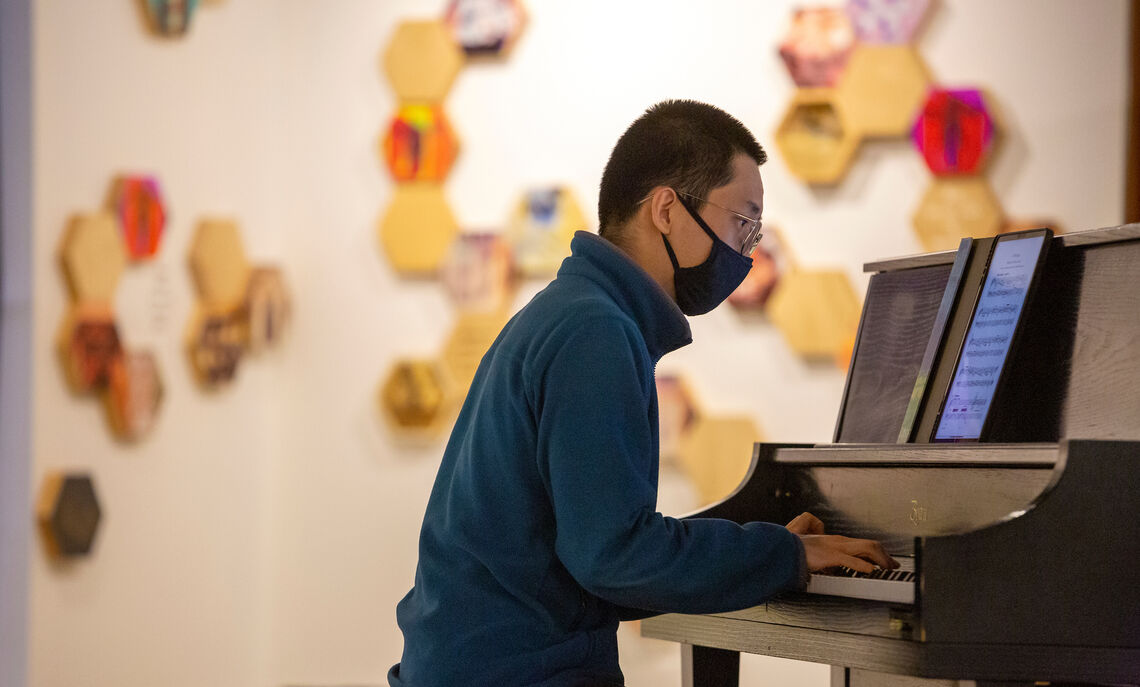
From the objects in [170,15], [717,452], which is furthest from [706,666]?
[170,15]

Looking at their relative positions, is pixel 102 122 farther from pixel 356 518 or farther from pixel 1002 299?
pixel 1002 299

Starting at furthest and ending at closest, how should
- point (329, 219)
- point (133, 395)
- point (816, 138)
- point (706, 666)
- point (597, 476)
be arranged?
1. point (329, 219)
2. point (816, 138)
3. point (133, 395)
4. point (706, 666)
5. point (597, 476)

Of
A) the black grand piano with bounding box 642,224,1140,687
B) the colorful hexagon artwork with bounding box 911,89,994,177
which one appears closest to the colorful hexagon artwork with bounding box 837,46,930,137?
the colorful hexagon artwork with bounding box 911,89,994,177

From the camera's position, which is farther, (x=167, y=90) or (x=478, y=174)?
(x=478, y=174)

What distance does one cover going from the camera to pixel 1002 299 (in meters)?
1.69

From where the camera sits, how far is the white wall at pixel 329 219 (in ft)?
9.27

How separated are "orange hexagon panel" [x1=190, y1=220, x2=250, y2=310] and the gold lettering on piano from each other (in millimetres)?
2126

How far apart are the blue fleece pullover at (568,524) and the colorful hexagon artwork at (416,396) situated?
1836mm

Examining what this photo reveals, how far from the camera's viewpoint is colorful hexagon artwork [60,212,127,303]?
107 inches

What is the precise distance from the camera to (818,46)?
304 centimetres

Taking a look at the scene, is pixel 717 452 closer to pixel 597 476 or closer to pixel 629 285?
pixel 629 285

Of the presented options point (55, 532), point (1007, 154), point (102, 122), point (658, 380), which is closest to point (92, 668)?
point (55, 532)

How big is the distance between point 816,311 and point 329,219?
1425 millimetres

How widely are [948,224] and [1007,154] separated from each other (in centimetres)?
22
